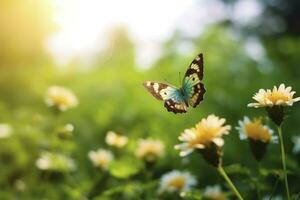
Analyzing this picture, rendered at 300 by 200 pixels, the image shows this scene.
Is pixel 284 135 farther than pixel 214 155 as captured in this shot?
Yes

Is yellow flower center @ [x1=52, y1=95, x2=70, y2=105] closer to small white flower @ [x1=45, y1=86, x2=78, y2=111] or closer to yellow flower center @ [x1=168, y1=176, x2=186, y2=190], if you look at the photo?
small white flower @ [x1=45, y1=86, x2=78, y2=111]

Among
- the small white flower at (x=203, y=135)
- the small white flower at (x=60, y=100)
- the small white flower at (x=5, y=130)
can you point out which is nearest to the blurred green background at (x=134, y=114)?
the small white flower at (x=5, y=130)

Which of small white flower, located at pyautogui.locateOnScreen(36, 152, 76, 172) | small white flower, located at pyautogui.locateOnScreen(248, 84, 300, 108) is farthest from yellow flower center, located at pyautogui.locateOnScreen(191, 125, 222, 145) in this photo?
small white flower, located at pyautogui.locateOnScreen(36, 152, 76, 172)

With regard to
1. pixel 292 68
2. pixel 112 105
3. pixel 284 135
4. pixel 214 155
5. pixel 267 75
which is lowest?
pixel 214 155

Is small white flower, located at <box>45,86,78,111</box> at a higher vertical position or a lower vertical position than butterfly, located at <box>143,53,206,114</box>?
higher

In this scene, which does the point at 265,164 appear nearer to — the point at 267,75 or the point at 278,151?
the point at 278,151

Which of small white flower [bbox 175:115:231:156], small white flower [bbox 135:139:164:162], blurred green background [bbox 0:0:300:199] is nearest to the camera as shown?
small white flower [bbox 175:115:231:156]

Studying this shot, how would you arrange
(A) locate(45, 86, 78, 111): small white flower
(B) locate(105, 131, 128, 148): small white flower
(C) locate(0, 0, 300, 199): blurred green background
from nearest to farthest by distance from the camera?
(B) locate(105, 131, 128, 148): small white flower → (A) locate(45, 86, 78, 111): small white flower → (C) locate(0, 0, 300, 199): blurred green background

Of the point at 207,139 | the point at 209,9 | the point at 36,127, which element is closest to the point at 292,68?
the point at 36,127
